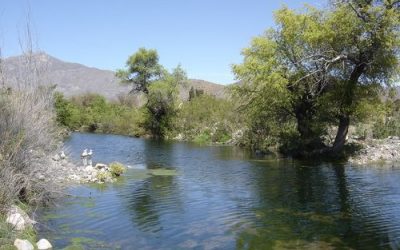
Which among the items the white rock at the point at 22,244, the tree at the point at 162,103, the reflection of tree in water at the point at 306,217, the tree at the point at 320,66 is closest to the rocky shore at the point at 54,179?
the white rock at the point at 22,244

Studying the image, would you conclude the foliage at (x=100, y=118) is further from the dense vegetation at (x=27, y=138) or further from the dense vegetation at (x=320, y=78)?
the dense vegetation at (x=27, y=138)

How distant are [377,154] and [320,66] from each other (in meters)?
6.97

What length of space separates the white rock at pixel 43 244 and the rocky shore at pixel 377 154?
2305cm

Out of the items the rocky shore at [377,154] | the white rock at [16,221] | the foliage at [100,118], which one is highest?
the foliage at [100,118]

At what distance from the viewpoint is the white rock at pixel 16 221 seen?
12.0 metres

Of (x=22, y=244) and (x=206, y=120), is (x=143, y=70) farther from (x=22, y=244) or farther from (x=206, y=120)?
(x=22, y=244)

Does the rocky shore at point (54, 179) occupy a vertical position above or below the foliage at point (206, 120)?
below

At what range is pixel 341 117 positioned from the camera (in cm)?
3381

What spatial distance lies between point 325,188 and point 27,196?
41.9 feet

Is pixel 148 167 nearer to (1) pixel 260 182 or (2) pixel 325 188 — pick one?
(1) pixel 260 182

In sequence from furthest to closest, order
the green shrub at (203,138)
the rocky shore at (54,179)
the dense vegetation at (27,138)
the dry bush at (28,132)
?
the green shrub at (203,138) < the dry bush at (28,132) < the dense vegetation at (27,138) < the rocky shore at (54,179)

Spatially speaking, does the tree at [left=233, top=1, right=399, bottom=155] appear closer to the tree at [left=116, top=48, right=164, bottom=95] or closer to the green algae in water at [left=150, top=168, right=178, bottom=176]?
the green algae in water at [left=150, top=168, right=178, bottom=176]

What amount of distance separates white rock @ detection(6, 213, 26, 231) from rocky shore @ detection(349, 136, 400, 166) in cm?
2323

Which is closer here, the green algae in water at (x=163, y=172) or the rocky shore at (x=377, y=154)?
the green algae in water at (x=163, y=172)
